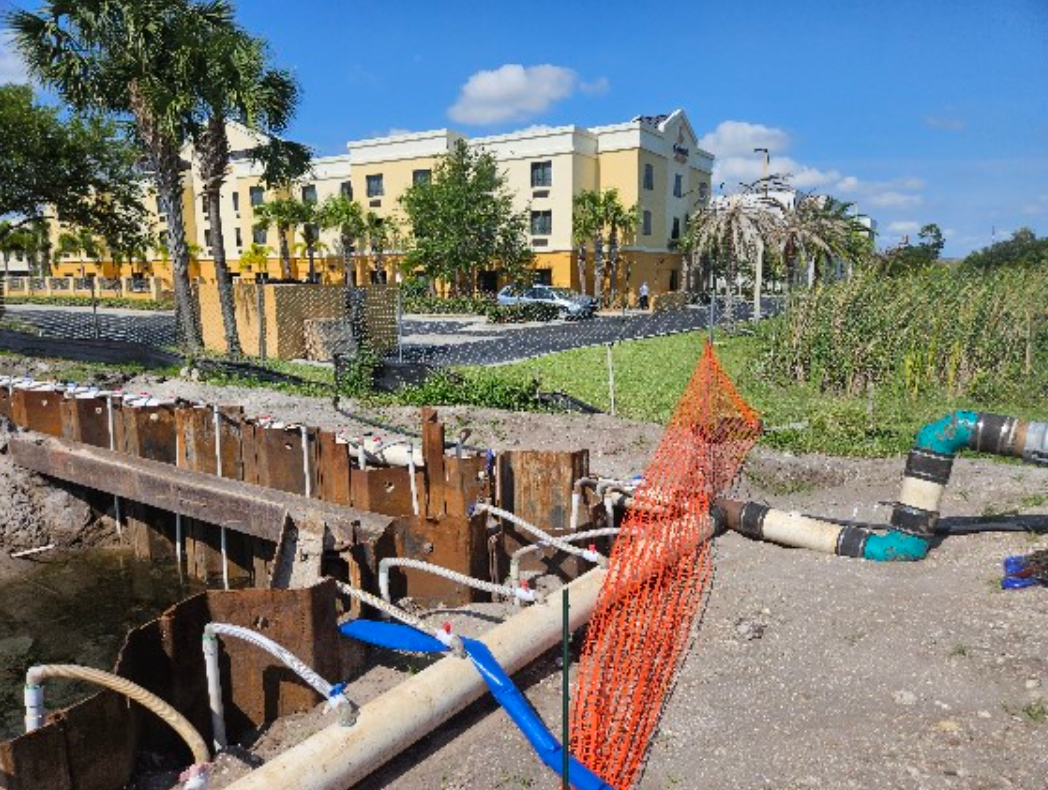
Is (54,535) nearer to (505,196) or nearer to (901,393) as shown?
(901,393)

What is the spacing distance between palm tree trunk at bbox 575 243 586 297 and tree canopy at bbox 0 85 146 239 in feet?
82.2

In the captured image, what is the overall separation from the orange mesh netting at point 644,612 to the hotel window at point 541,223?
122ft

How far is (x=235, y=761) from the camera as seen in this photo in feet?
15.3

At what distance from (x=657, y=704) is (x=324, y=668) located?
2.22 meters

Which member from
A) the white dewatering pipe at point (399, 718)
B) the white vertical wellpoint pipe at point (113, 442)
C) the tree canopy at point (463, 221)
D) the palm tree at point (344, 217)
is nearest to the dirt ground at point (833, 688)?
the white dewatering pipe at point (399, 718)

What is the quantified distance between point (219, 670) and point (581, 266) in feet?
137

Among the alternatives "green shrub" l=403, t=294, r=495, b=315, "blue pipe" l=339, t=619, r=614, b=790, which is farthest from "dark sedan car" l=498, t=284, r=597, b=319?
"blue pipe" l=339, t=619, r=614, b=790

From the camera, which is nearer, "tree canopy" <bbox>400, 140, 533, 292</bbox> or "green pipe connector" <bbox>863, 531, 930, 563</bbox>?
"green pipe connector" <bbox>863, 531, 930, 563</bbox>

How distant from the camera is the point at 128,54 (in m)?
18.1

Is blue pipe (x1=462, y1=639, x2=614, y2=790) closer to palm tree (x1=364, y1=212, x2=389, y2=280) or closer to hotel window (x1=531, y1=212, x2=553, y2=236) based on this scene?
hotel window (x1=531, y1=212, x2=553, y2=236)

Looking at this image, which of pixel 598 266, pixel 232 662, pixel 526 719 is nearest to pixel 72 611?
pixel 232 662

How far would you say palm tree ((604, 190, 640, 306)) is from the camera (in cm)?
4356

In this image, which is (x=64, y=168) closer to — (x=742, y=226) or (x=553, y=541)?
(x=742, y=226)

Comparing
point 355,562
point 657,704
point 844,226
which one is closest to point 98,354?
point 355,562
